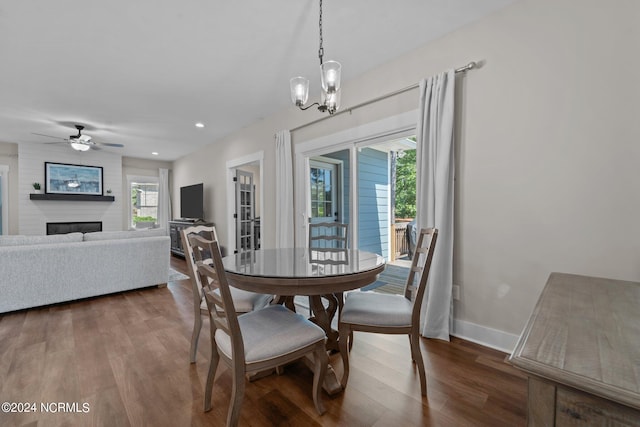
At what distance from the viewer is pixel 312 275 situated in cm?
151

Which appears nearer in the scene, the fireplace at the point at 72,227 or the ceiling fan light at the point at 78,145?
the ceiling fan light at the point at 78,145

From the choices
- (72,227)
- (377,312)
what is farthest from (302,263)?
(72,227)

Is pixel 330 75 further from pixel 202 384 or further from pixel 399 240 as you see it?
pixel 399 240

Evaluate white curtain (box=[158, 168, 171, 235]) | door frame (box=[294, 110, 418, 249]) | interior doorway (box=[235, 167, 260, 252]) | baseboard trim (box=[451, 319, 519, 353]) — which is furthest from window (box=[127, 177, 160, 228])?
baseboard trim (box=[451, 319, 519, 353])

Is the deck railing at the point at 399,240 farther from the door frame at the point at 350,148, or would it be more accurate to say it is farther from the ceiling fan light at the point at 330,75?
the ceiling fan light at the point at 330,75

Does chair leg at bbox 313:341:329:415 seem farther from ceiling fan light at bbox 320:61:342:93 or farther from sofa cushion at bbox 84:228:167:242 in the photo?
sofa cushion at bbox 84:228:167:242

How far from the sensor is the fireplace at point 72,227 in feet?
20.0

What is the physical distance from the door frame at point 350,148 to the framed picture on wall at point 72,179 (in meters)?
5.69

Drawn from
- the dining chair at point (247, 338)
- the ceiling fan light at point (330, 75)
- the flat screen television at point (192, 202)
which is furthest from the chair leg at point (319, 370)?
the flat screen television at point (192, 202)

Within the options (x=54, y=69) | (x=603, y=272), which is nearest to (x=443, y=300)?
(x=603, y=272)

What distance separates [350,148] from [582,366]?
2853 millimetres

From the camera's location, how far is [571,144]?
1.83 m

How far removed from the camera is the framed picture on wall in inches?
239

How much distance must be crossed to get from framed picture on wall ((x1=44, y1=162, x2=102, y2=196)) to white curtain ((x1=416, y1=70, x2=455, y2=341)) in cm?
752
